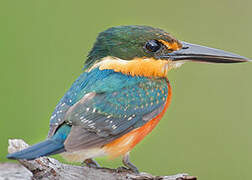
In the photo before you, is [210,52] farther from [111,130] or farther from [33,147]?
[33,147]

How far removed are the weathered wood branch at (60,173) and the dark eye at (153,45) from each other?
1.17 m

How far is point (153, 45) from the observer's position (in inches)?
157

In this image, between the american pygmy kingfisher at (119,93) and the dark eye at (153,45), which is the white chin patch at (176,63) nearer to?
the american pygmy kingfisher at (119,93)

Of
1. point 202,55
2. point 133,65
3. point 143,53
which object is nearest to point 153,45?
point 143,53

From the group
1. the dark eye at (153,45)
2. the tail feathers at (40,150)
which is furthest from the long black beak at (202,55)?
the tail feathers at (40,150)

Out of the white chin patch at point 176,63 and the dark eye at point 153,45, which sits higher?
the dark eye at point 153,45

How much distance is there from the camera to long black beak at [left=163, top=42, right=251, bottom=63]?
4.10 meters

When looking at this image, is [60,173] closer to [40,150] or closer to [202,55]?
[40,150]

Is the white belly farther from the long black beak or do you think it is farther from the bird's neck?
the long black beak

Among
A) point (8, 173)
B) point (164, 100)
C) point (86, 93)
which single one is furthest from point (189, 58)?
point (8, 173)

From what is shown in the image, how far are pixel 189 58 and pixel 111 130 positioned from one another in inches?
45.5

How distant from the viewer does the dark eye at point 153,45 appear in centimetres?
398

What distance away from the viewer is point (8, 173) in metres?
4.21

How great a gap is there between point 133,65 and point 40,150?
4.33ft
